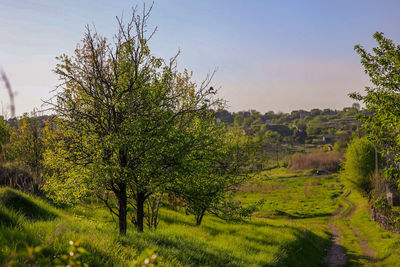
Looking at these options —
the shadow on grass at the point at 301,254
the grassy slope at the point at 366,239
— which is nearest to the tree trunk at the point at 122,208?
the shadow on grass at the point at 301,254

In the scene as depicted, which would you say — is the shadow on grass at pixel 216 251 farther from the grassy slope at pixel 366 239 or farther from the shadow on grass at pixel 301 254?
the grassy slope at pixel 366 239

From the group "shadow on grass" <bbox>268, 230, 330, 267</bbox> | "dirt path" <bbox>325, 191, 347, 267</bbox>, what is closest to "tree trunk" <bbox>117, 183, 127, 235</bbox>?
"shadow on grass" <bbox>268, 230, 330, 267</bbox>

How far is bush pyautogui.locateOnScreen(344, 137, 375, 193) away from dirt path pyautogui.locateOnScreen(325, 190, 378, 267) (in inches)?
202

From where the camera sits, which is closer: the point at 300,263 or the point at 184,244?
the point at 184,244

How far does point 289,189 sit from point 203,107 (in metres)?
74.0

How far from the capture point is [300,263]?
17.7 m

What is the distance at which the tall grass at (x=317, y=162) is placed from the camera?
4272 inches

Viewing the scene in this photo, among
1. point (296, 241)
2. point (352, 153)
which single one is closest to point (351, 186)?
point (352, 153)

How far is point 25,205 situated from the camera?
1205cm

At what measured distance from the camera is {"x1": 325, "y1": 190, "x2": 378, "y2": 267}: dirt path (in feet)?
77.9

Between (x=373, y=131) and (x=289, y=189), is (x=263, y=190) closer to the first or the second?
(x=289, y=189)

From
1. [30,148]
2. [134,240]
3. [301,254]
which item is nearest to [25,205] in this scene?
[134,240]

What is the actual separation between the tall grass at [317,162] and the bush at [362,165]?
5458 centimetres

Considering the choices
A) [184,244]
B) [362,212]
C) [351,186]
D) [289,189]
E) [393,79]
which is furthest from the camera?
[289,189]
